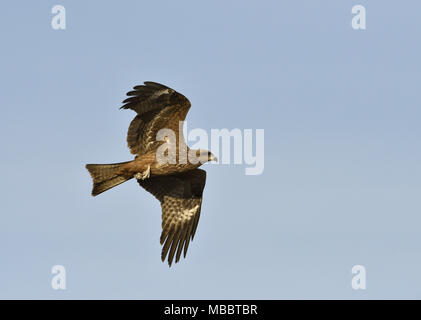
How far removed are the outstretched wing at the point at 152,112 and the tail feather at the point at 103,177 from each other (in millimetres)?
561

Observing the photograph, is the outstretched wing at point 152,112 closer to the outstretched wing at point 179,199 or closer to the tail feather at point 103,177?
the tail feather at point 103,177

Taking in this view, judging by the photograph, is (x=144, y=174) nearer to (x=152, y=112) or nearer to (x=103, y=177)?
(x=103, y=177)

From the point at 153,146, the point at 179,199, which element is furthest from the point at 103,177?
the point at 179,199

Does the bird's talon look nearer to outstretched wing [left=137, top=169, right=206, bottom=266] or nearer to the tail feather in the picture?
the tail feather

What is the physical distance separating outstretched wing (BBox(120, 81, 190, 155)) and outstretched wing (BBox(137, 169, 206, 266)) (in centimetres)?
134

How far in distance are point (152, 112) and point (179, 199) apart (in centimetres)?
237

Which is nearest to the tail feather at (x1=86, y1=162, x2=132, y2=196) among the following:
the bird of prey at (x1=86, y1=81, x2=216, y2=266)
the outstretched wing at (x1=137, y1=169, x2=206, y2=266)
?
the bird of prey at (x1=86, y1=81, x2=216, y2=266)

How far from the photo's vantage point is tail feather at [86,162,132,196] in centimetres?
1620

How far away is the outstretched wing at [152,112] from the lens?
1590cm

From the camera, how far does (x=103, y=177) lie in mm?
16250

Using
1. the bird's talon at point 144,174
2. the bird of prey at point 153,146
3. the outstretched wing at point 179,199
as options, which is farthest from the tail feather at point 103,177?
the outstretched wing at point 179,199
